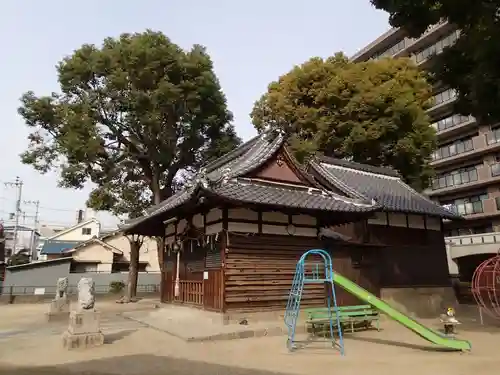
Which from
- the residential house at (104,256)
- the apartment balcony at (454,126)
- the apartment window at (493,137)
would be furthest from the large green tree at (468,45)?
the residential house at (104,256)

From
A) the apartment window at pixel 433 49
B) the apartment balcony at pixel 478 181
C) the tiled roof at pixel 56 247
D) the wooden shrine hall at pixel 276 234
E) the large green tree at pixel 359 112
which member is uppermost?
the apartment window at pixel 433 49

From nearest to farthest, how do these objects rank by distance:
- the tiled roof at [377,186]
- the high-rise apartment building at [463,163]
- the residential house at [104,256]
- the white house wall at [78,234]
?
the tiled roof at [377,186]
the high-rise apartment building at [463,163]
the residential house at [104,256]
the white house wall at [78,234]

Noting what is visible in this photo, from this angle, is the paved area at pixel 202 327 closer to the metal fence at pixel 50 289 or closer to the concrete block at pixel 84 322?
the concrete block at pixel 84 322

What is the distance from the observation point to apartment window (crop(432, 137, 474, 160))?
39.5 meters

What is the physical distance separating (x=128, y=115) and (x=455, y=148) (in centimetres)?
3423

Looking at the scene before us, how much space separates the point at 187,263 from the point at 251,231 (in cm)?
414

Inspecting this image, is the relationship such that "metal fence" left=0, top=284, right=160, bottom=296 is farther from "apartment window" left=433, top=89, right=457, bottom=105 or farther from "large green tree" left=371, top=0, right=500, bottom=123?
"apartment window" left=433, top=89, right=457, bottom=105

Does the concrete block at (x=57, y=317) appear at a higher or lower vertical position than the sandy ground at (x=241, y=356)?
higher

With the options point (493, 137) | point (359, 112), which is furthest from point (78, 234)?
point (493, 137)

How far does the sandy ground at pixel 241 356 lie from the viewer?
300 inches

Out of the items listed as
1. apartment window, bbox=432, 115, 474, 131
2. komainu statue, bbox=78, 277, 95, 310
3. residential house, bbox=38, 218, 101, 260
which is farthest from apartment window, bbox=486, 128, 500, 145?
residential house, bbox=38, 218, 101, 260

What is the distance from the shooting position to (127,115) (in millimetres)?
Answer: 25203

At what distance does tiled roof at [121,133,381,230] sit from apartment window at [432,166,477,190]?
2892cm

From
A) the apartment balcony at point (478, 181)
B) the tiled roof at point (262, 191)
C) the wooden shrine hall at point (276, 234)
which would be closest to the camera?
the tiled roof at point (262, 191)
